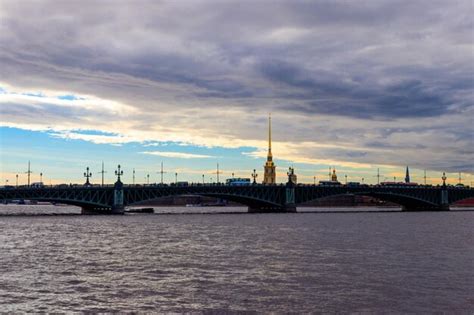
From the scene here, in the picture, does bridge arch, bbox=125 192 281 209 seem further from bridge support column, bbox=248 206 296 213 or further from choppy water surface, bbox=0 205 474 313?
choppy water surface, bbox=0 205 474 313

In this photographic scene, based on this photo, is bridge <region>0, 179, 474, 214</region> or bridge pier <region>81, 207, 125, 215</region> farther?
bridge pier <region>81, 207, 125, 215</region>

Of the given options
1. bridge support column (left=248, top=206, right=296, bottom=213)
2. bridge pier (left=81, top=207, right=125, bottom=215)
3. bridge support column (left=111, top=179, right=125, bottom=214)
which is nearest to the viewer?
bridge support column (left=111, top=179, right=125, bottom=214)

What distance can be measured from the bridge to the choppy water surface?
6772 cm

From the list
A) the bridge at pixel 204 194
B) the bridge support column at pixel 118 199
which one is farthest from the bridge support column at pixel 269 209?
the bridge support column at pixel 118 199

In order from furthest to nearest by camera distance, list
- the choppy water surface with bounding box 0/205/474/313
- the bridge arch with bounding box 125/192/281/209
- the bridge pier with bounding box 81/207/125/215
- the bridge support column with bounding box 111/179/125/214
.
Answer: the bridge pier with bounding box 81/207/125/215
the bridge arch with bounding box 125/192/281/209
the bridge support column with bounding box 111/179/125/214
the choppy water surface with bounding box 0/205/474/313

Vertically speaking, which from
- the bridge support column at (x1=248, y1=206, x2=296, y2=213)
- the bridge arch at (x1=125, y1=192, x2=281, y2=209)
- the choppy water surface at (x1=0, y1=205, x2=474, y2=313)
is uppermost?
the bridge arch at (x1=125, y1=192, x2=281, y2=209)

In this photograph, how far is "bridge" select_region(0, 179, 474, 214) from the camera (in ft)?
450

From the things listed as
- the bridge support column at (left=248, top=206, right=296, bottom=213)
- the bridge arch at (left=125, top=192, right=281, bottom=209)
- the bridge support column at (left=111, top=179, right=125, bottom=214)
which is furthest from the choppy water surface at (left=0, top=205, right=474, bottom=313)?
the bridge support column at (left=248, top=206, right=296, bottom=213)

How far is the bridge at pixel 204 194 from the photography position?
137225 mm

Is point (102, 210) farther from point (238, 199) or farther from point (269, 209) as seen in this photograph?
point (269, 209)

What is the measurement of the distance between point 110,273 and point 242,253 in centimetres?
1630

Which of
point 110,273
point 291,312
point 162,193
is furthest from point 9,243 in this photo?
point 162,193

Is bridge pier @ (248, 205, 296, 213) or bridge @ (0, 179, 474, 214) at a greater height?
bridge @ (0, 179, 474, 214)

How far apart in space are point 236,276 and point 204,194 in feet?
364
